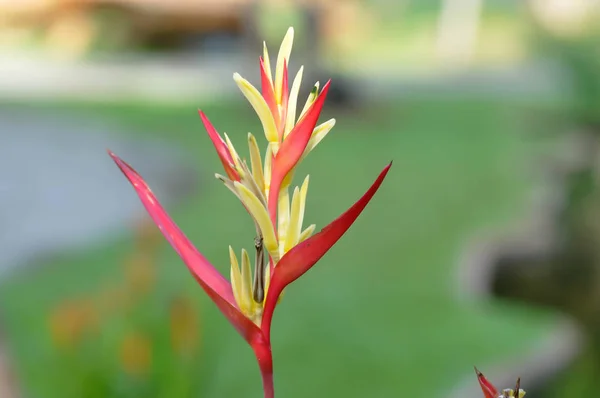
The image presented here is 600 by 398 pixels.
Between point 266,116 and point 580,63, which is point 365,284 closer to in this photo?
point 580,63

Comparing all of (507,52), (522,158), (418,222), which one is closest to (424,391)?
(418,222)

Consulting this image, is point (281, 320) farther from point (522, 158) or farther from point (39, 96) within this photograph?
point (39, 96)

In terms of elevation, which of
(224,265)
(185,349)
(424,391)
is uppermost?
(185,349)

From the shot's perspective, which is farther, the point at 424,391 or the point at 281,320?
the point at 281,320

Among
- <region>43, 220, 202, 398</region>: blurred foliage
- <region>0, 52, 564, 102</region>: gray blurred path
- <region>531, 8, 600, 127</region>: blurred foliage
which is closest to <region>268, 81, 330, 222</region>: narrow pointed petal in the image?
<region>43, 220, 202, 398</region>: blurred foliage

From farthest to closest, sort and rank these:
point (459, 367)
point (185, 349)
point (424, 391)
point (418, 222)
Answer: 1. point (418, 222)
2. point (459, 367)
3. point (424, 391)
4. point (185, 349)

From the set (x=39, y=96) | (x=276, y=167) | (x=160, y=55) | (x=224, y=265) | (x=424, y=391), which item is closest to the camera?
(x=276, y=167)

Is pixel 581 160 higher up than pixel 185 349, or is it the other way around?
pixel 581 160

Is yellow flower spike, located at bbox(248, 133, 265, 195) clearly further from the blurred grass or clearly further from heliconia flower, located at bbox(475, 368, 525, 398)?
the blurred grass

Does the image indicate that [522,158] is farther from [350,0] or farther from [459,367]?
[350,0]
